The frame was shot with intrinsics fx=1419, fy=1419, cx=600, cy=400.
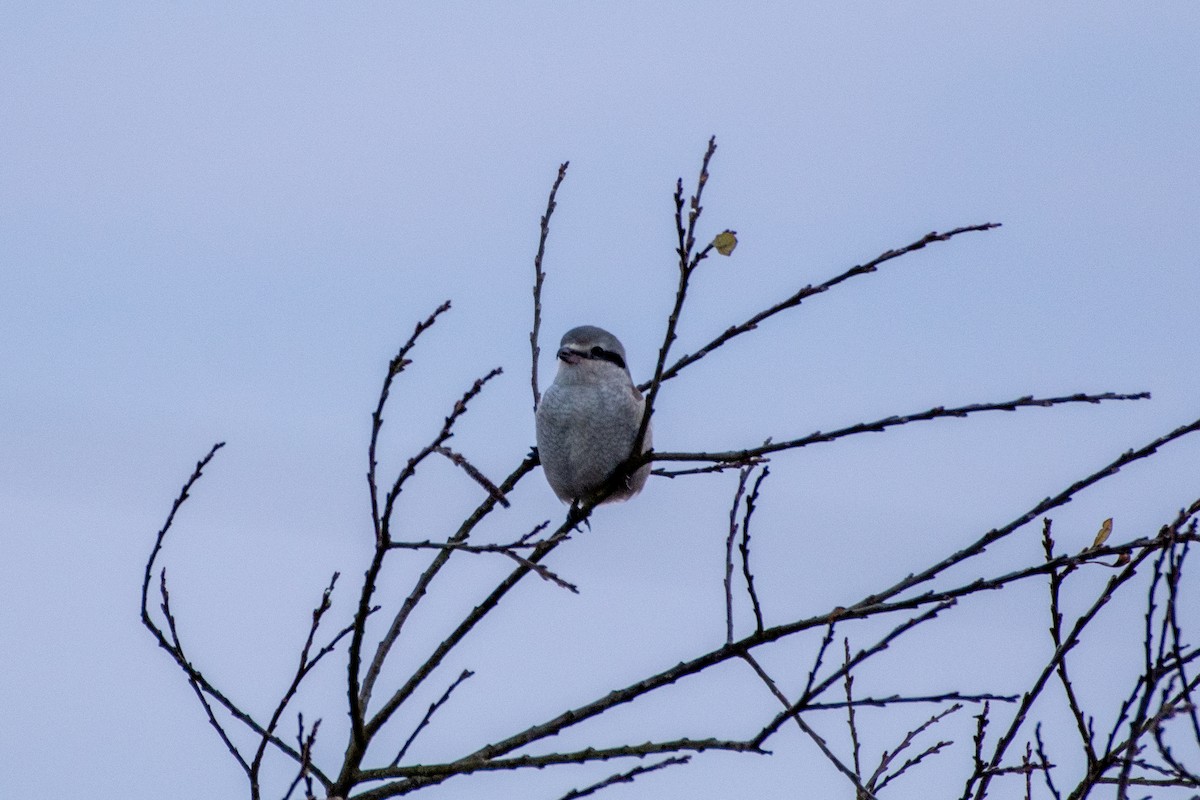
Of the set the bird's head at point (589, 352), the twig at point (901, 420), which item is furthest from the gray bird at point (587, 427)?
the twig at point (901, 420)

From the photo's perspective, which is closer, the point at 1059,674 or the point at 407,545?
the point at 407,545

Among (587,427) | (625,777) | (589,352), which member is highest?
(589,352)

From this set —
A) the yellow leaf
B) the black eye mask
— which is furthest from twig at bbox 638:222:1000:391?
the black eye mask

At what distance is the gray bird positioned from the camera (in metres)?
4.75

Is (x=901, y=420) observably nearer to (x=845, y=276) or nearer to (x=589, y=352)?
(x=845, y=276)

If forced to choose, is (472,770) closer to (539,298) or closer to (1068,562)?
(1068,562)

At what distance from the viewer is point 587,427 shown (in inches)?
187

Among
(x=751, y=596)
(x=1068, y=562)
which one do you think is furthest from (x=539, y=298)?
(x=1068, y=562)

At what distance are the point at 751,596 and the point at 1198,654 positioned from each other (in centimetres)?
93

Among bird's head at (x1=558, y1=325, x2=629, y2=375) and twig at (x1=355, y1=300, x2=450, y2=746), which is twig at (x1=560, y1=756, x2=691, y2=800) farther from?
bird's head at (x1=558, y1=325, x2=629, y2=375)

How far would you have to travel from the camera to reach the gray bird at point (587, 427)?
4.75 metres

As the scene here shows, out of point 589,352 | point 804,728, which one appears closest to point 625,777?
point 804,728

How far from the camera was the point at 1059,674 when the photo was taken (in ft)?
10.7

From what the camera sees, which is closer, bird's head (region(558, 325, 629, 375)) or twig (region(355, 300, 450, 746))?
twig (region(355, 300, 450, 746))
